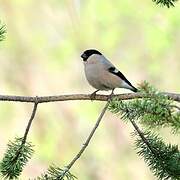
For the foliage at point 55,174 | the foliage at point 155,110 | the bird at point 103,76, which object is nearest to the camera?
the foliage at point 155,110

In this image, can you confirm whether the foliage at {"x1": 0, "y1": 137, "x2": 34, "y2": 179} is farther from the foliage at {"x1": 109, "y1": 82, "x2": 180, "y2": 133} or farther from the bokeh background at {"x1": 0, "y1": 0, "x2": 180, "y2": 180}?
the bokeh background at {"x1": 0, "y1": 0, "x2": 180, "y2": 180}

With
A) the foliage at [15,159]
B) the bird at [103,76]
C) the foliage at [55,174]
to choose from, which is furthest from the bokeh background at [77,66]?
the foliage at [55,174]

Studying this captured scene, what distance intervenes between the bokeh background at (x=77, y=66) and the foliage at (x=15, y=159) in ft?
10.2

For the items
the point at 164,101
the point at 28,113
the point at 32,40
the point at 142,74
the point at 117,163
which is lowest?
the point at 164,101

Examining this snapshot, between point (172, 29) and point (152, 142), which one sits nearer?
point (152, 142)

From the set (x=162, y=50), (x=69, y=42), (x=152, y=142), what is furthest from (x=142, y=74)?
(x=152, y=142)

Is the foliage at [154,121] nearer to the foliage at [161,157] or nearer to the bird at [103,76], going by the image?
the foliage at [161,157]

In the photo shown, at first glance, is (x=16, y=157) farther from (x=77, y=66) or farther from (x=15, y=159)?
(x=77, y=66)

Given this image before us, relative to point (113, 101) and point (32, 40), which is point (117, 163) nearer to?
point (32, 40)

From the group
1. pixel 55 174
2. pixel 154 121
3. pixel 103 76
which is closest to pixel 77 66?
pixel 103 76

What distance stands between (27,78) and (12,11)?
0.58 metres

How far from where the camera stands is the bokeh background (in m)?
4.23

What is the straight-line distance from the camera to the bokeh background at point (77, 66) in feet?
13.9

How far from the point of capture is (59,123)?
433 centimetres
